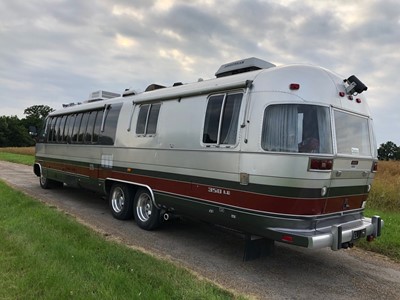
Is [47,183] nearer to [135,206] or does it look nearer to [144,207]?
[135,206]

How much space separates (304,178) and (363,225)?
5.40 feet

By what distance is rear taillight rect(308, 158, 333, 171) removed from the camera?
5098 millimetres

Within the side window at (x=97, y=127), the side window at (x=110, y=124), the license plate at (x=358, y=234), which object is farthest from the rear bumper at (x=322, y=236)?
the side window at (x=97, y=127)

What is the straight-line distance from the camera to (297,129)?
17.1 feet

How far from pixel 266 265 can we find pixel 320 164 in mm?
1912

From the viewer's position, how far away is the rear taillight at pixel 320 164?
5098 mm

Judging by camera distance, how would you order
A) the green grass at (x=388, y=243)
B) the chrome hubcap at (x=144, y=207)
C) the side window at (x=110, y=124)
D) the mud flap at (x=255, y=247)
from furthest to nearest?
1. the side window at (x=110, y=124)
2. the chrome hubcap at (x=144, y=207)
3. the green grass at (x=388, y=243)
4. the mud flap at (x=255, y=247)

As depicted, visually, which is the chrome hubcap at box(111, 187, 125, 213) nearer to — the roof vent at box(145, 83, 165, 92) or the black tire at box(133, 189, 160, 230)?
the black tire at box(133, 189, 160, 230)

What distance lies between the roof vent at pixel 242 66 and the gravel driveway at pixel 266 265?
310 centimetres

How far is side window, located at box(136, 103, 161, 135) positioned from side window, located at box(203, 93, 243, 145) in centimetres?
161

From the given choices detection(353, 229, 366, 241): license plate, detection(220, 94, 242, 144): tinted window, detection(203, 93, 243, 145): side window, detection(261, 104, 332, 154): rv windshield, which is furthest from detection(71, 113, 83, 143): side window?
detection(353, 229, 366, 241): license plate

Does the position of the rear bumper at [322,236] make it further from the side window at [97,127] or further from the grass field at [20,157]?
the grass field at [20,157]

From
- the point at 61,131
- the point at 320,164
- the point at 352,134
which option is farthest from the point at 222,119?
the point at 61,131

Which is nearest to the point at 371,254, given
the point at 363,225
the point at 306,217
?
the point at 363,225
